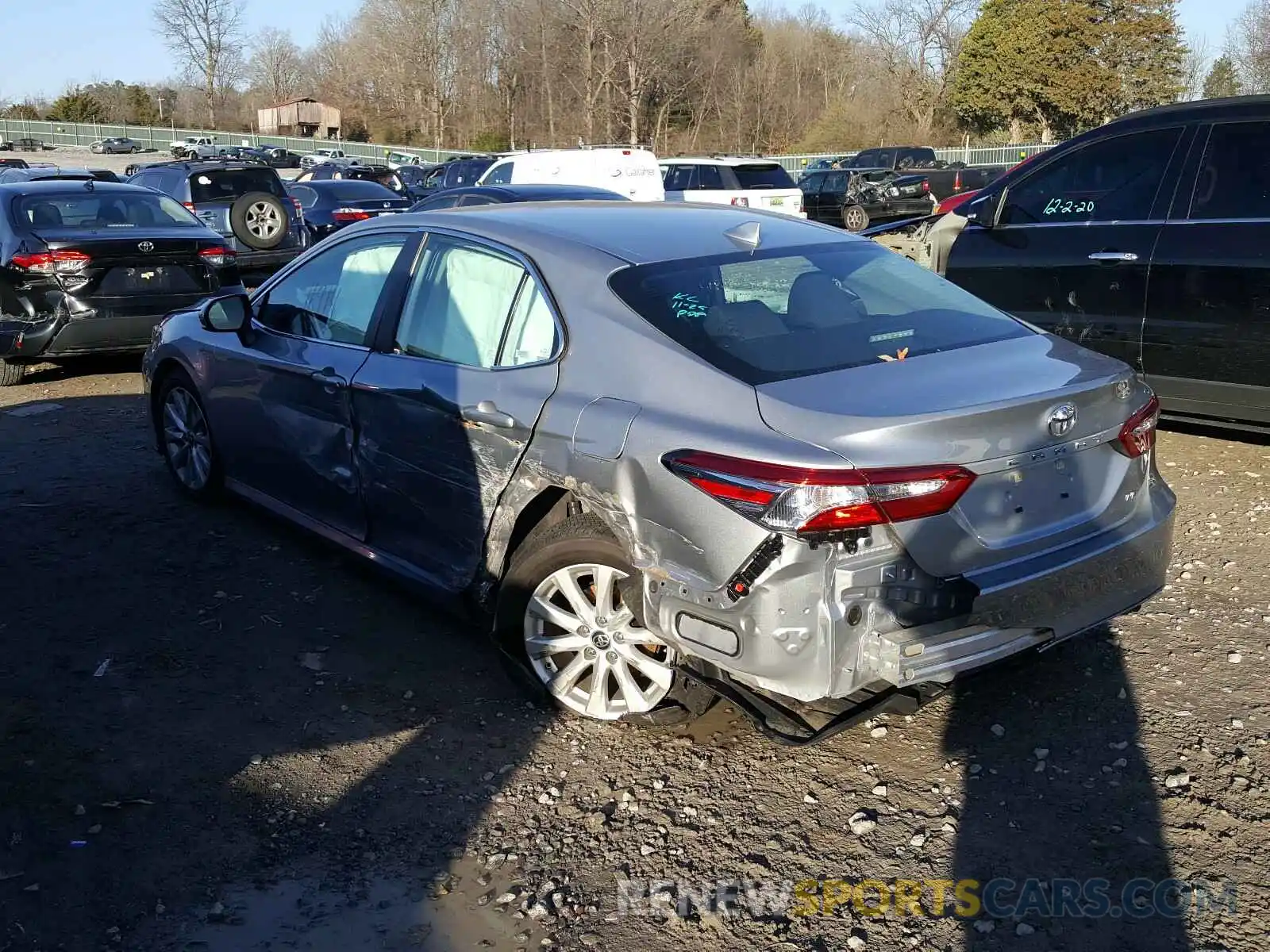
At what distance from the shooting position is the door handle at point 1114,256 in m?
6.38

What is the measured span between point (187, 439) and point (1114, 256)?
5.11 meters

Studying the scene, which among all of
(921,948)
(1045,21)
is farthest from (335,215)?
(1045,21)

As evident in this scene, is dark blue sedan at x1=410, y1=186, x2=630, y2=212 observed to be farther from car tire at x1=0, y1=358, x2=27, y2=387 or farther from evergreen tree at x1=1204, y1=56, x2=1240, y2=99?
evergreen tree at x1=1204, y1=56, x2=1240, y2=99

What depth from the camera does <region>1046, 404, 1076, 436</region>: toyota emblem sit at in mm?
3334

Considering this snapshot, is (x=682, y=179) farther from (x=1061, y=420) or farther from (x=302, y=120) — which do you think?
(x=302, y=120)

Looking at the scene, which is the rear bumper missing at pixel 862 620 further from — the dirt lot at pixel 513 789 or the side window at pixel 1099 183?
the side window at pixel 1099 183

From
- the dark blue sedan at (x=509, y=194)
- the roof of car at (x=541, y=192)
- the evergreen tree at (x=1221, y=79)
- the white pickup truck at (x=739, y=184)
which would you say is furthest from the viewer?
the evergreen tree at (x=1221, y=79)

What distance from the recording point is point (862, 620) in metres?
3.08

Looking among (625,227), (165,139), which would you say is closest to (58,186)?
(625,227)

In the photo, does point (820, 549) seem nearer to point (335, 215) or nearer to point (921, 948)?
point (921, 948)

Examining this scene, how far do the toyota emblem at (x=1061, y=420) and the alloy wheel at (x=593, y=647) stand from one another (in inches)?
50.8

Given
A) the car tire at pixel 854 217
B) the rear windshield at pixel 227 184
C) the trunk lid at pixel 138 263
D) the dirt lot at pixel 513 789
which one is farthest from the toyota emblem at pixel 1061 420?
the car tire at pixel 854 217

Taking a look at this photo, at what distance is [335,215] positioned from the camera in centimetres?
1875

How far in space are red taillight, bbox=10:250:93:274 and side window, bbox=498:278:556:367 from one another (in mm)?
6354
